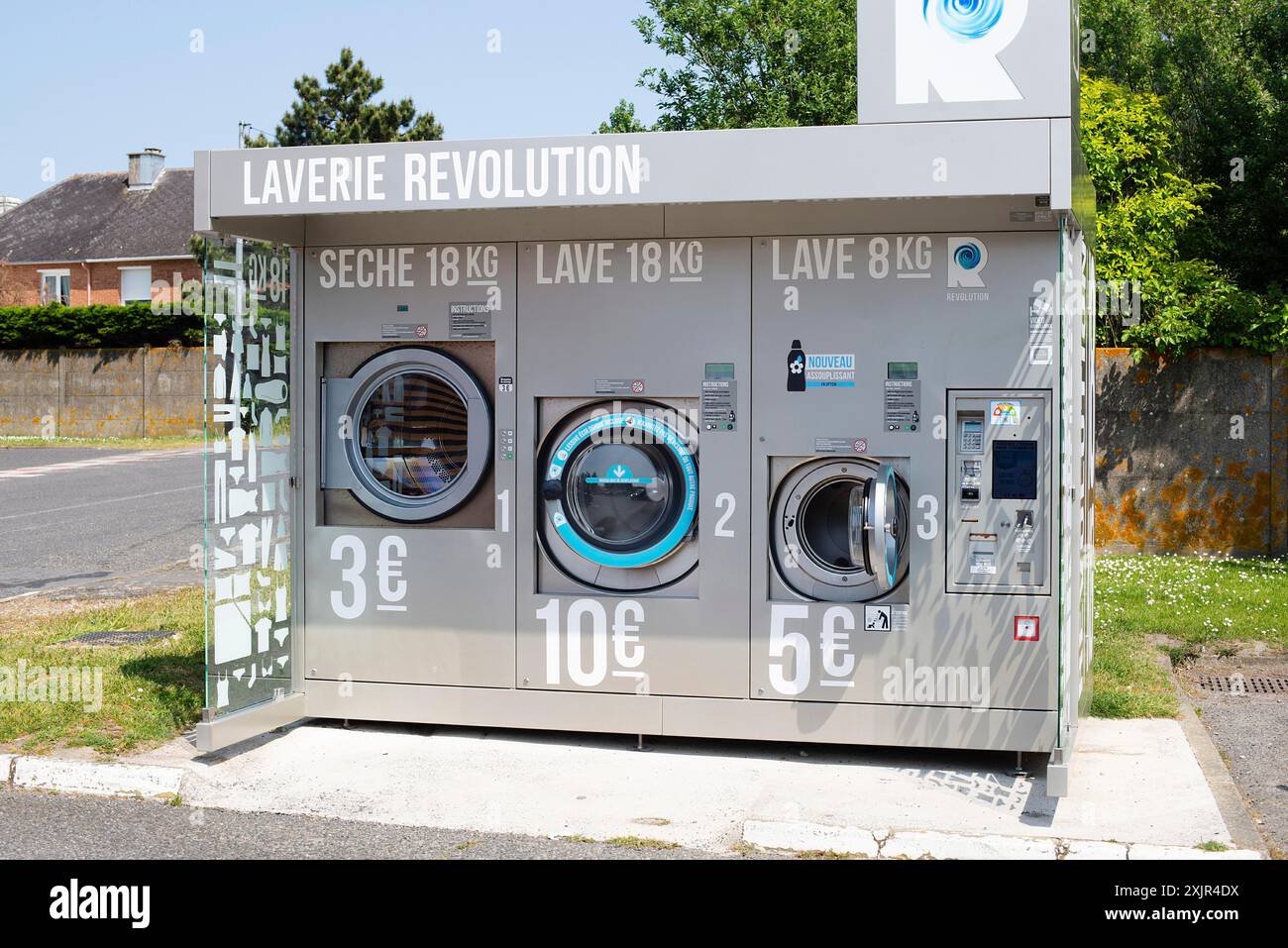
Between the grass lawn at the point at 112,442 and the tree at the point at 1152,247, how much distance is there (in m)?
19.8

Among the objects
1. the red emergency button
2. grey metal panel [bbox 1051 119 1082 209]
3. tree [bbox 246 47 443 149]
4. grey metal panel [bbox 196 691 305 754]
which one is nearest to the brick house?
tree [bbox 246 47 443 149]

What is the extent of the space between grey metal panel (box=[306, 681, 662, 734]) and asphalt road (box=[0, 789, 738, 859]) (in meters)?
1.25

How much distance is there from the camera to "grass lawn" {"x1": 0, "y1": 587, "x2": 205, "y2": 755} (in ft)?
21.3

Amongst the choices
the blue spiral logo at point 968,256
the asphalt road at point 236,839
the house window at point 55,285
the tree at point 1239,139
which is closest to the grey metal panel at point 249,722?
the asphalt road at point 236,839

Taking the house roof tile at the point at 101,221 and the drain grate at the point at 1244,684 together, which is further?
the house roof tile at the point at 101,221

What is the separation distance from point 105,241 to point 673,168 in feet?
131

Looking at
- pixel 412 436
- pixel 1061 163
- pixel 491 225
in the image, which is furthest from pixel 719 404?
pixel 1061 163

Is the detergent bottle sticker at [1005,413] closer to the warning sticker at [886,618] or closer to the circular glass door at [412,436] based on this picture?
the warning sticker at [886,618]

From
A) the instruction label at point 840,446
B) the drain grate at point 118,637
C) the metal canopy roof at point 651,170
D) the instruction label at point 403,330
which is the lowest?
the drain grate at point 118,637

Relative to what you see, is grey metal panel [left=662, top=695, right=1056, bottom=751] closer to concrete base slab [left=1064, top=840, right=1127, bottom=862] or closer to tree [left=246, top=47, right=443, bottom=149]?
concrete base slab [left=1064, top=840, right=1127, bottom=862]

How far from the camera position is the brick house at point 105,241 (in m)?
39.9

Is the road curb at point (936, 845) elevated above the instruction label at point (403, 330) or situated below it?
below
